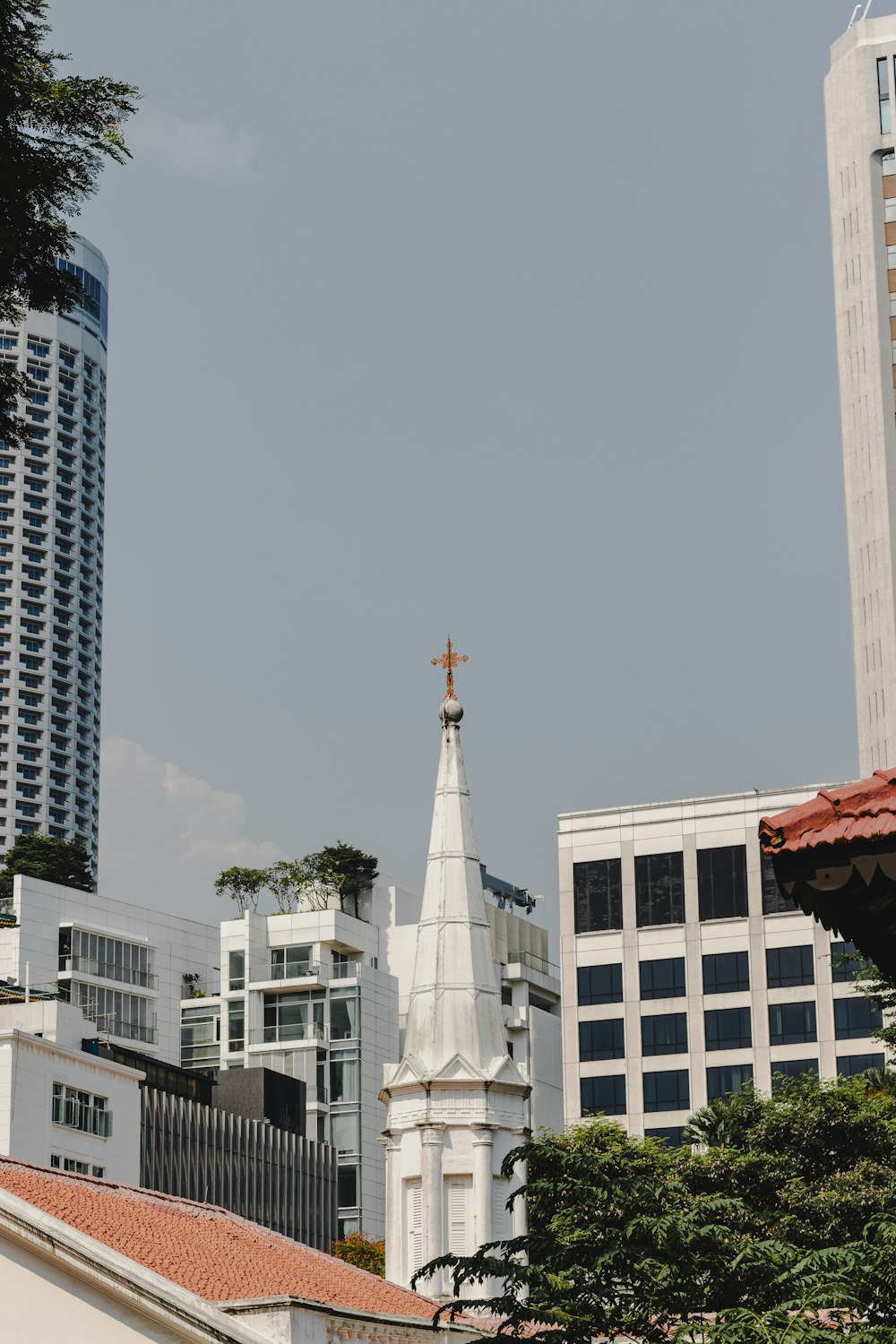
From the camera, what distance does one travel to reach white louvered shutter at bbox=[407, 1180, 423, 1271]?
60.0 meters

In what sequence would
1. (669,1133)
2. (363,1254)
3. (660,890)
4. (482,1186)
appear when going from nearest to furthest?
1. (482,1186)
2. (363,1254)
3. (669,1133)
4. (660,890)

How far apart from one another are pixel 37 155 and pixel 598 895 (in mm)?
80830

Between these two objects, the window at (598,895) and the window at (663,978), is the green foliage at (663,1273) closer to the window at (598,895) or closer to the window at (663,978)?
the window at (663,978)

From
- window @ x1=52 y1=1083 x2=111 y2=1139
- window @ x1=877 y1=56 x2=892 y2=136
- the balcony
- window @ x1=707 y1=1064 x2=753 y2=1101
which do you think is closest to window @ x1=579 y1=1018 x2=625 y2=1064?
window @ x1=707 y1=1064 x2=753 y2=1101

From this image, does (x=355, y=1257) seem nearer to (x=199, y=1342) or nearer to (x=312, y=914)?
(x=312, y=914)

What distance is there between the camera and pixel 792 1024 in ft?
312

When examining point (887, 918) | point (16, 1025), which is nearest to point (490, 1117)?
point (16, 1025)

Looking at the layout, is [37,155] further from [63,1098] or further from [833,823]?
[63,1098]

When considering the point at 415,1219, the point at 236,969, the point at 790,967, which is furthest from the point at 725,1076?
the point at 415,1219

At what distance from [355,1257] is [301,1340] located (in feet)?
204

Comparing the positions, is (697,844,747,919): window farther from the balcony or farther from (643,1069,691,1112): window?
the balcony

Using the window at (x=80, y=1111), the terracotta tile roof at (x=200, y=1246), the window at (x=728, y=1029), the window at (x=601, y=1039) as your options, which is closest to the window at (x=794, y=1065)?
the window at (x=728, y=1029)

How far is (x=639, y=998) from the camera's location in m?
98.2

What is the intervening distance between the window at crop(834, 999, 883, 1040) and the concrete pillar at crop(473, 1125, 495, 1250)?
3734 centimetres
